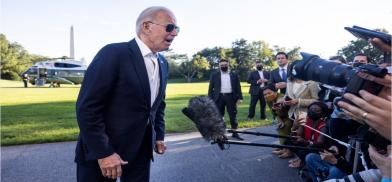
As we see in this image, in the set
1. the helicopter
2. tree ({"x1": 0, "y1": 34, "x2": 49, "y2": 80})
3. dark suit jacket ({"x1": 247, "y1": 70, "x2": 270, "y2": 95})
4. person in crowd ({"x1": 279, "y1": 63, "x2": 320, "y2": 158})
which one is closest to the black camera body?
person in crowd ({"x1": 279, "y1": 63, "x2": 320, "y2": 158})

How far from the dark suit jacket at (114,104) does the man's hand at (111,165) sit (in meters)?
0.04

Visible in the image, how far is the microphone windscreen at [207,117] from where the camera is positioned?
336cm

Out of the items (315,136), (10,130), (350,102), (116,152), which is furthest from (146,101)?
(10,130)

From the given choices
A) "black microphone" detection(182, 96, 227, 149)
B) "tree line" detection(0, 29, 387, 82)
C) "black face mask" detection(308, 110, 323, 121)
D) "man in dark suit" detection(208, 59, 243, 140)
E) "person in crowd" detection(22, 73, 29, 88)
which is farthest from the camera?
"tree line" detection(0, 29, 387, 82)

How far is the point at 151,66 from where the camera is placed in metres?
2.77

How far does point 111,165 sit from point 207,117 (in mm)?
1183

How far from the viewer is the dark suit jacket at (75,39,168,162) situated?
2.41 metres

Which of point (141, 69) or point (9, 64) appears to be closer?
point (141, 69)

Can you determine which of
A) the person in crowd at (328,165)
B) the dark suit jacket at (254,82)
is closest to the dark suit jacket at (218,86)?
the dark suit jacket at (254,82)

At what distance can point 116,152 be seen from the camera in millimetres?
2572

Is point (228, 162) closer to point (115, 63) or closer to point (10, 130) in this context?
point (115, 63)

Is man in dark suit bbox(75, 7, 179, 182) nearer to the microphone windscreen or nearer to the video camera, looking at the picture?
the microphone windscreen

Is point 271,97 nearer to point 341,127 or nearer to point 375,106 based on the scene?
point 341,127

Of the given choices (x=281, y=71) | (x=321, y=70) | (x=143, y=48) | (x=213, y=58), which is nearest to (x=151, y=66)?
(x=143, y=48)
